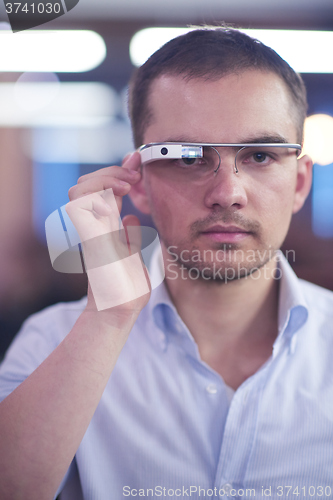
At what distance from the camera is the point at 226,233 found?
799 mm

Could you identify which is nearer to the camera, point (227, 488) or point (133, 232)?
point (227, 488)

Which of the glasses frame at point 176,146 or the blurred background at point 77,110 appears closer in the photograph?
the glasses frame at point 176,146

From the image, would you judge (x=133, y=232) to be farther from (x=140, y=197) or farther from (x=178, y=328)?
(x=178, y=328)

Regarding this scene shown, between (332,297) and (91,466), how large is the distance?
74cm

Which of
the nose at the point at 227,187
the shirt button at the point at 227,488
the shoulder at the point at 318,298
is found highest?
the nose at the point at 227,187

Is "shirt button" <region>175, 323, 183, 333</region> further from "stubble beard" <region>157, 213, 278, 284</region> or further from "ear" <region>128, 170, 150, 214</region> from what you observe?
"ear" <region>128, 170, 150, 214</region>

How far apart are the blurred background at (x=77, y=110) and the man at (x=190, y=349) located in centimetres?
8

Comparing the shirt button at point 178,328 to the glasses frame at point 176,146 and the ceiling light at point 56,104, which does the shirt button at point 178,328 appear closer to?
the glasses frame at point 176,146

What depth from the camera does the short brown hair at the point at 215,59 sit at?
768 millimetres

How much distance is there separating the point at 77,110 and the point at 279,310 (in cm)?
74

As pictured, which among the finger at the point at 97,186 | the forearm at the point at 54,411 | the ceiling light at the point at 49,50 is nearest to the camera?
the forearm at the point at 54,411

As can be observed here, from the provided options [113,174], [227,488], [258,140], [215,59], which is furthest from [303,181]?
[227,488]

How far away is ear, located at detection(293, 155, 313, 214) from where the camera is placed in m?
0.90

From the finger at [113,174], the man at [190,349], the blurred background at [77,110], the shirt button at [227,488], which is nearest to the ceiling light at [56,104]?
the blurred background at [77,110]
